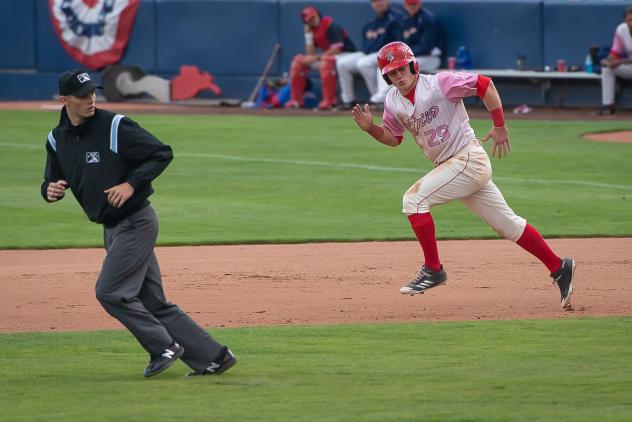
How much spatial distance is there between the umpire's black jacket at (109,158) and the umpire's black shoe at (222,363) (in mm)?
869

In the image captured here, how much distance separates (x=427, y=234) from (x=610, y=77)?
12.7 metres

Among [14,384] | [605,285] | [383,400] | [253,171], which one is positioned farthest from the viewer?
[253,171]

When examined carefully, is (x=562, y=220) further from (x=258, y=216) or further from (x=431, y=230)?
(x=431, y=230)

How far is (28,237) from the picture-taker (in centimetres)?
1218

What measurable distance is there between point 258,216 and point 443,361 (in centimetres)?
650

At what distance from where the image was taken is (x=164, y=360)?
6.55m

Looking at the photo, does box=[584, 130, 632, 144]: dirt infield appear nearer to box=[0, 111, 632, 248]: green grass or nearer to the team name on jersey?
box=[0, 111, 632, 248]: green grass

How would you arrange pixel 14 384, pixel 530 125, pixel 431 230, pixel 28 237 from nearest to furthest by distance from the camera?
1. pixel 14 384
2. pixel 431 230
3. pixel 28 237
4. pixel 530 125

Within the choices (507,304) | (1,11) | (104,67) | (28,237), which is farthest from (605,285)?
(1,11)

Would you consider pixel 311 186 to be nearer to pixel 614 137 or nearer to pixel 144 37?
pixel 614 137

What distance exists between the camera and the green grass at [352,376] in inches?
229

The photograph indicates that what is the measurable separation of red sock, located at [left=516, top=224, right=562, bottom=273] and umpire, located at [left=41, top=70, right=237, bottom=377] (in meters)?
2.89

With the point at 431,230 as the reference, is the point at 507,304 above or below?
below

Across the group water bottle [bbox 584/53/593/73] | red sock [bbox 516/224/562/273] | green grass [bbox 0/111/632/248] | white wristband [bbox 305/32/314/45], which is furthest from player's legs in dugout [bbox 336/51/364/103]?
red sock [bbox 516/224/562/273]
